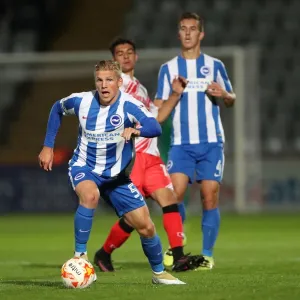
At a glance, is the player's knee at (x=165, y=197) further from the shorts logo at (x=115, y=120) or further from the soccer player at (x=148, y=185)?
the shorts logo at (x=115, y=120)

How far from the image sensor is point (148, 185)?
9.03m

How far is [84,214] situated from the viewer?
760cm

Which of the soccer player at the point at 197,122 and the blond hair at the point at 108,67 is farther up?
the blond hair at the point at 108,67

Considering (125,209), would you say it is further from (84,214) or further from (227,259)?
(227,259)

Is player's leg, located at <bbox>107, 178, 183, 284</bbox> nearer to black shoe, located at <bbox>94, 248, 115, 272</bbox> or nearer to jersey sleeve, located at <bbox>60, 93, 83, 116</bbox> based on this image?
jersey sleeve, located at <bbox>60, 93, 83, 116</bbox>

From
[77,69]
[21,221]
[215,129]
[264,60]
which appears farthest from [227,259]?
[264,60]

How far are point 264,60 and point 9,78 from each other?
559cm

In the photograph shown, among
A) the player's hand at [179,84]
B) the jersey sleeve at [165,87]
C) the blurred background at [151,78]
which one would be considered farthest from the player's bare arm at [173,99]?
the blurred background at [151,78]

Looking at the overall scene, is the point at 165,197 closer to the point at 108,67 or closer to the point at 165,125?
the point at 108,67

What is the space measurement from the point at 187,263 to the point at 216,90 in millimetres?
1464

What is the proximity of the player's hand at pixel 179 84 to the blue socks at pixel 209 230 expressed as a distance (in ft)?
3.52

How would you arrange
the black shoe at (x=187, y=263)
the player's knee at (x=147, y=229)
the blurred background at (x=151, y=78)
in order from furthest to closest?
1. the blurred background at (x=151, y=78)
2. the black shoe at (x=187, y=263)
3. the player's knee at (x=147, y=229)

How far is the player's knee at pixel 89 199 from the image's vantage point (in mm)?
7570

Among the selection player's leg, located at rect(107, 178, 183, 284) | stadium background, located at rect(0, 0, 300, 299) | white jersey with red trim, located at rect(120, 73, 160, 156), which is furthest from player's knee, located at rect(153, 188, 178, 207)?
player's leg, located at rect(107, 178, 183, 284)
